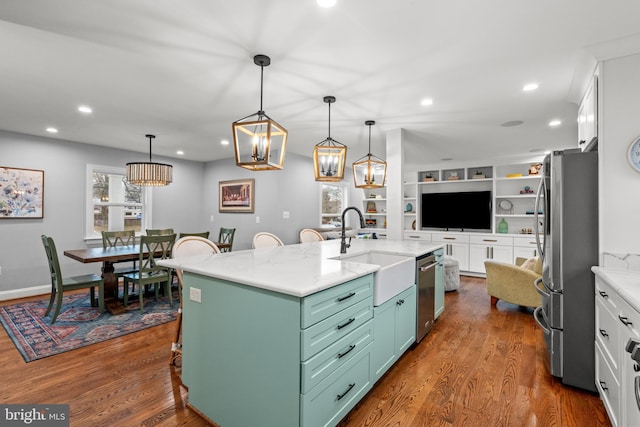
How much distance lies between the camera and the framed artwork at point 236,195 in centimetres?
590

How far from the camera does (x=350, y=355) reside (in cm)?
178

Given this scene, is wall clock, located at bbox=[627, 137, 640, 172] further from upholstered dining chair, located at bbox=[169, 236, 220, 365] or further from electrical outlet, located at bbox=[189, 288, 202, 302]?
upholstered dining chair, located at bbox=[169, 236, 220, 365]

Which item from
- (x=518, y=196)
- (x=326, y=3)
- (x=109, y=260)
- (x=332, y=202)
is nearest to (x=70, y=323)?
(x=109, y=260)

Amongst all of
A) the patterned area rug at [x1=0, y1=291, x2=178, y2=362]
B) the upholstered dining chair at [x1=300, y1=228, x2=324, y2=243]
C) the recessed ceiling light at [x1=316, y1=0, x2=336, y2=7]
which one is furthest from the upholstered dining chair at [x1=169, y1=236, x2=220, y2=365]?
the recessed ceiling light at [x1=316, y1=0, x2=336, y2=7]

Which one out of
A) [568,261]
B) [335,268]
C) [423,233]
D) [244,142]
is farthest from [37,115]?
[423,233]

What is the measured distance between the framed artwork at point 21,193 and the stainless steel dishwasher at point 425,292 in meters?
5.56

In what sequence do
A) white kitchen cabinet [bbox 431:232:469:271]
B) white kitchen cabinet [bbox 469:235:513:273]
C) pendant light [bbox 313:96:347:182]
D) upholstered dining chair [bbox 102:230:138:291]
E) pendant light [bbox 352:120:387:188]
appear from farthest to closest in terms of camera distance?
white kitchen cabinet [bbox 431:232:469:271], white kitchen cabinet [bbox 469:235:513:273], upholstered dining chair [bbox 102:230:138:291], pendant light [bbox 352:120:387:188], pendant light [bbox 313:96:347:182]

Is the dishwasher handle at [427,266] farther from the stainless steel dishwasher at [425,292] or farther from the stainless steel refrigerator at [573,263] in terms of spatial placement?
the stainless steel refrigerator at [573,263]

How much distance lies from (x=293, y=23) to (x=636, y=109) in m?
2.38

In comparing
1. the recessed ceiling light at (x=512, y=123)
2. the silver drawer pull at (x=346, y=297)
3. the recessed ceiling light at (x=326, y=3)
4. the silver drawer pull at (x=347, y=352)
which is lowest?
the silver drawer pull at (x=347, y=352)

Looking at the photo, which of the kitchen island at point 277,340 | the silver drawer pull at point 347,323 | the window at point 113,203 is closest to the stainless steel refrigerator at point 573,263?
the kitchen island at point 277,340

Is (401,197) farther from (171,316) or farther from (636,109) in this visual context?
(171,316)

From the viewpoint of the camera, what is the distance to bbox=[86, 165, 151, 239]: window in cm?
524

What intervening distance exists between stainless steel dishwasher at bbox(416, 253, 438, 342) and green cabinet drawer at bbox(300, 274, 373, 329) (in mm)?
1028
